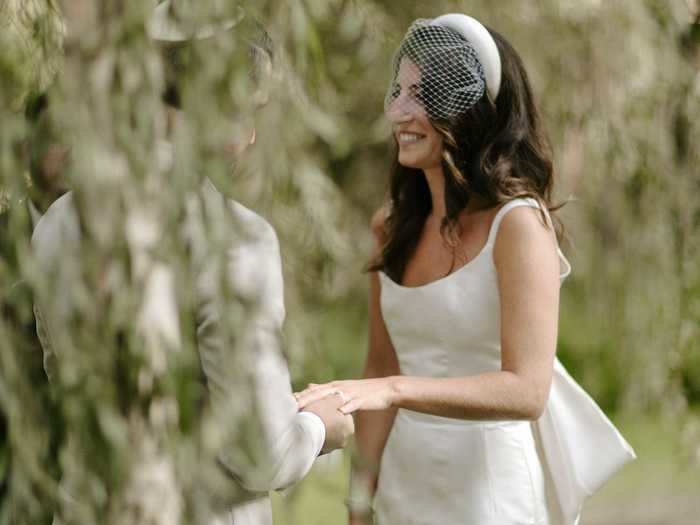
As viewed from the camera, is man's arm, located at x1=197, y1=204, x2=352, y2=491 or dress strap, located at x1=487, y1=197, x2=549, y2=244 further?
dress strap, located at x1=487, y1=197, x2=549, y2=244

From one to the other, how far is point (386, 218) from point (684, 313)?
1173 millimetres

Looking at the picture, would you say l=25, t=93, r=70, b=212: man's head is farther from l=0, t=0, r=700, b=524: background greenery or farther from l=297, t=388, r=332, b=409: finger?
l=297, t=388, r=332, b=409: finger

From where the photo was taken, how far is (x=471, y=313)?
72.7 inches

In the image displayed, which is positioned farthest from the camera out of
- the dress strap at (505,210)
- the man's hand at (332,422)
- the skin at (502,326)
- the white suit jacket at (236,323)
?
the dress strap at (505,210)

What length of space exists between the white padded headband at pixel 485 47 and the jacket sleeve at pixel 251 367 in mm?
609

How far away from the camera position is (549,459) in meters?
1.97

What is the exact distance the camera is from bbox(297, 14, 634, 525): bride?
1721 mm

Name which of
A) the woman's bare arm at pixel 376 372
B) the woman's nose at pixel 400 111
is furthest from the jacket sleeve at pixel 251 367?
the woman's bare arm at pixel 376 372

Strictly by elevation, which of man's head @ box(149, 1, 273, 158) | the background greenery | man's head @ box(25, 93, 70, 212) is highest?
man's head @ box(149, 1, 273, 158)

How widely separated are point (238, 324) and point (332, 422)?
334 mm

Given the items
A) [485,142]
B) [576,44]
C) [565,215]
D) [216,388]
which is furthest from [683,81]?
[216,388]

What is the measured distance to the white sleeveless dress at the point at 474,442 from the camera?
1.86 m

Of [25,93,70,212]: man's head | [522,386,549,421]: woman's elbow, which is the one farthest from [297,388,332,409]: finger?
[25,93,70,212]: man's head

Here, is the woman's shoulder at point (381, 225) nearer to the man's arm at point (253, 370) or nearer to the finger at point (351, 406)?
the finger at point (351, 406)
